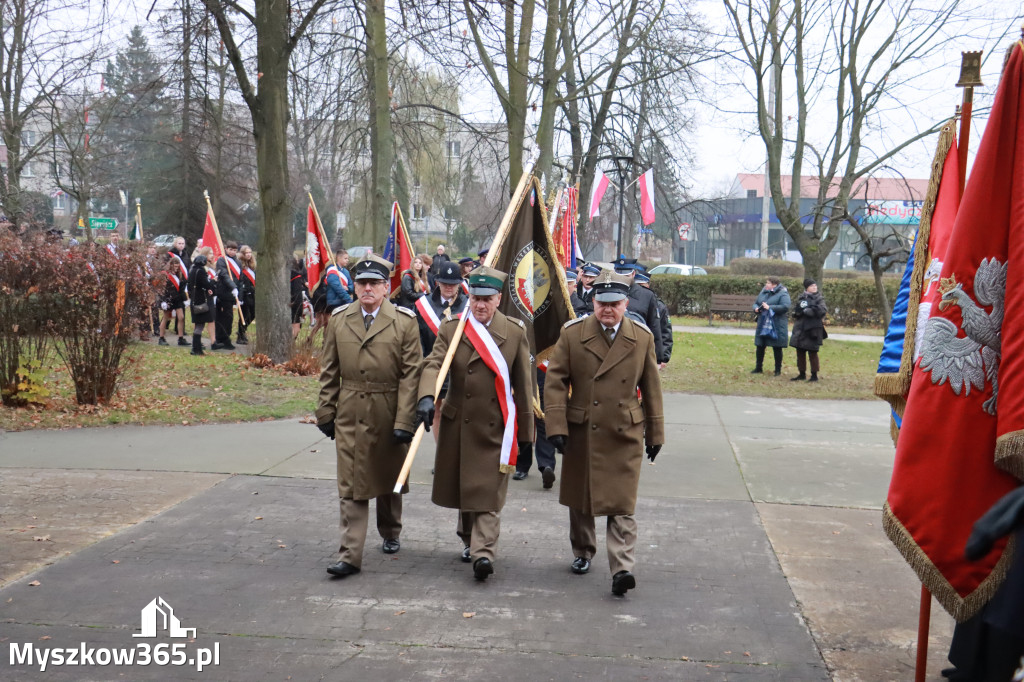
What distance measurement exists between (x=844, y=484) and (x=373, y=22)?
14316 mm

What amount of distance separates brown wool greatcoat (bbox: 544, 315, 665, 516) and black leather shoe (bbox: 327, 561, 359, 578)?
1.42m

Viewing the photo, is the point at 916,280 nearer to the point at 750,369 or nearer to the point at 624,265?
the point at 624,265

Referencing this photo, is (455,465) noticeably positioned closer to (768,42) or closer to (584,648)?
(584,648)

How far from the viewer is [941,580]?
3.50 m

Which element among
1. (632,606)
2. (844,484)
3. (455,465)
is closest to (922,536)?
(632,606)

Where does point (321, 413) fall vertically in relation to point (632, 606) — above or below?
above

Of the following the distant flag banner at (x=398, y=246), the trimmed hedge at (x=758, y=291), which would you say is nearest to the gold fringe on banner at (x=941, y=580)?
the distant flag banner at (x=398, y=246)

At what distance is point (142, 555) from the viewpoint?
20.0ft

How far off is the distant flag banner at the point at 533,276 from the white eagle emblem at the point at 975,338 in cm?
408

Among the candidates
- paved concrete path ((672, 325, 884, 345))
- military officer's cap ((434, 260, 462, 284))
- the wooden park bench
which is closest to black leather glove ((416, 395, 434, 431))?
military officer's cap ((434, 260, 462, 284))

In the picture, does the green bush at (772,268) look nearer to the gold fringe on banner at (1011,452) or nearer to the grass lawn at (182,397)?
the grass lawn at (182,397)

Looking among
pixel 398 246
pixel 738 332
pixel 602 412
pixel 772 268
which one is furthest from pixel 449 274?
Result: pixel 772 268

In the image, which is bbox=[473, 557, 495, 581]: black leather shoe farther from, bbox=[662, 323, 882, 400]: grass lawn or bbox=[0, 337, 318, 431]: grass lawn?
bbox=[662, 323, 882, 400]: grass lawn

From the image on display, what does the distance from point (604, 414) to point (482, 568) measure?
122 centimetres
